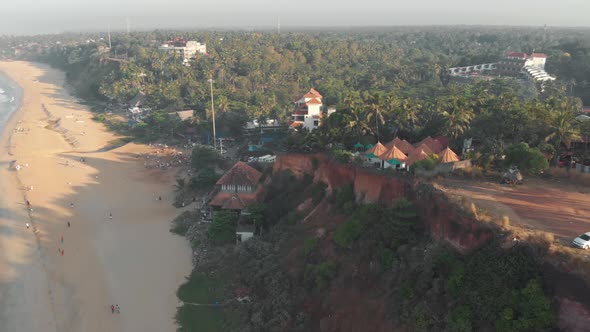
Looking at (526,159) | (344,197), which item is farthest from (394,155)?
(526,159)

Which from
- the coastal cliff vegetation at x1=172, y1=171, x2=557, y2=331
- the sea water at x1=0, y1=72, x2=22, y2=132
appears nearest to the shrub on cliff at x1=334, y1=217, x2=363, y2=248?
the coastal cliff vegetation at x1=172, y1=171, x2=557, y2=331

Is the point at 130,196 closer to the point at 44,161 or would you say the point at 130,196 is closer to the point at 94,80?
the point at 44,161

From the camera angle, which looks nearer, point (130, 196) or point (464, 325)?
point (464, 325)

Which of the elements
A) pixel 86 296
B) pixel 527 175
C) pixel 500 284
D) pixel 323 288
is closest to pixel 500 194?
pixel 527 175

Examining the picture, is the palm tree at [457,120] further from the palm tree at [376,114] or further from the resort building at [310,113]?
the resort building at [310,113]

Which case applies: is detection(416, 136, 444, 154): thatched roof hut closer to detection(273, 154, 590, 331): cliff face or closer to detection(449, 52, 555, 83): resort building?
detection(273, 154, 590, 331): cliff face

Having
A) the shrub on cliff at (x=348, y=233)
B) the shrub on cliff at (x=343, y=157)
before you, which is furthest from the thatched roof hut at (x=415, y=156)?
the shrub on cliff at (x=348, y=233)
